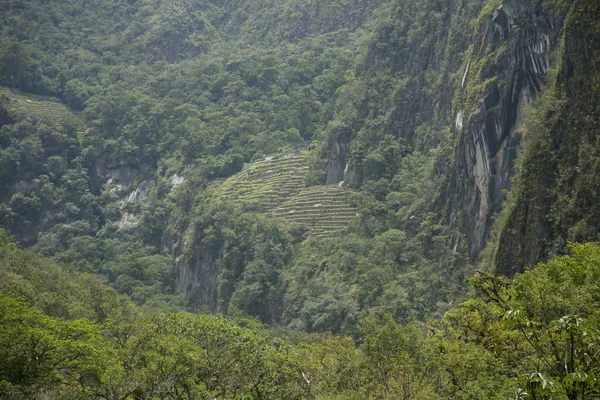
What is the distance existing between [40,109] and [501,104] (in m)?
74.4

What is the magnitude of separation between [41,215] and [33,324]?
68327 mm

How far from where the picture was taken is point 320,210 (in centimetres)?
6341

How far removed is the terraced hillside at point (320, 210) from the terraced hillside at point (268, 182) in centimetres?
180

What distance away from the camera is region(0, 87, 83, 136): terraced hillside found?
92.3 metres

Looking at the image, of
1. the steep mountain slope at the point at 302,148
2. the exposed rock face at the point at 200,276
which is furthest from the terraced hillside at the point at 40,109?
the exposed rock face at the point at 200,276

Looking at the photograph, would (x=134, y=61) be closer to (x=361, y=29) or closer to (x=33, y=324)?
(x=361, y=29)

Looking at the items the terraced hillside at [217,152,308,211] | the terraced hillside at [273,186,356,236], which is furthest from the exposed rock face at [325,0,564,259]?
the terraced hillside at [217,152,308,211]

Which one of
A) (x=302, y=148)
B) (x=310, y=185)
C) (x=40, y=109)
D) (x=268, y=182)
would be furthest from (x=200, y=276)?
(x=40, y=109)

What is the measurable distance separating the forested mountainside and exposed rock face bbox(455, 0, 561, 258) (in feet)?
0.50

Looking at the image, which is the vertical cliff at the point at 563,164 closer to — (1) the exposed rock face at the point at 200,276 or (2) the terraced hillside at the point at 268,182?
(2) the terraced hillside at the point at 268,182

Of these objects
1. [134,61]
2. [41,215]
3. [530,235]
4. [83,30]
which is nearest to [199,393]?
[530,235]

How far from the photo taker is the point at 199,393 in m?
20.6

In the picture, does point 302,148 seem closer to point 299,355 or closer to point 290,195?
point 290,195

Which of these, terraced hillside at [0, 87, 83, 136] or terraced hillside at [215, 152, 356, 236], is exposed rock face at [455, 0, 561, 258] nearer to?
terraced hillside at [215, 152, 356, 236]
